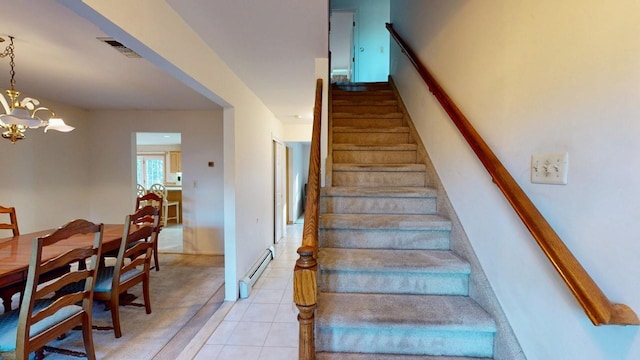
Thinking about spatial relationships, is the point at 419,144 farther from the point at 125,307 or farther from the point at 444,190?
the point at 125,307

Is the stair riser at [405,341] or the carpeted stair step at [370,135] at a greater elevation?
the carpeted stair step at [370,135]

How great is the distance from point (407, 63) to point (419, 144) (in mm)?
1090

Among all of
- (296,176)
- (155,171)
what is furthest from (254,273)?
(155,171)

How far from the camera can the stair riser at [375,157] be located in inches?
106

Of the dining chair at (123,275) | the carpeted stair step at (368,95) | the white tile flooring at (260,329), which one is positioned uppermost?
the carpeted stair step at (368,95)

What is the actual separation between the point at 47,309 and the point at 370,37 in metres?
6.03

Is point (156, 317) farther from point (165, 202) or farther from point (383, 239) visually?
point (165, 202)

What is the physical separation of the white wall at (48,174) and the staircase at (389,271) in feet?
13.1

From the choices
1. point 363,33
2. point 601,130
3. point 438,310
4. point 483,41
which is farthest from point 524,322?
point 363,33

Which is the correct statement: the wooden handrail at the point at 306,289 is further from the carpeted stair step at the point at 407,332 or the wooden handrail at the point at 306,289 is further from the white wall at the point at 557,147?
the white wall at the point at 557,147

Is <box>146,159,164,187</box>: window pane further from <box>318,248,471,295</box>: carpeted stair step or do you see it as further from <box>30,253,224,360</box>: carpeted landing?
<box>318,248,471,295</box>: carpeted stair step

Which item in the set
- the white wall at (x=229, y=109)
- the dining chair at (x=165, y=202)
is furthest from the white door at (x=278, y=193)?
the dining chair at (x=165, y=202)

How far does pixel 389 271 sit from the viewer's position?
5.44 feet

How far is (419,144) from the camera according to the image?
2.62m
